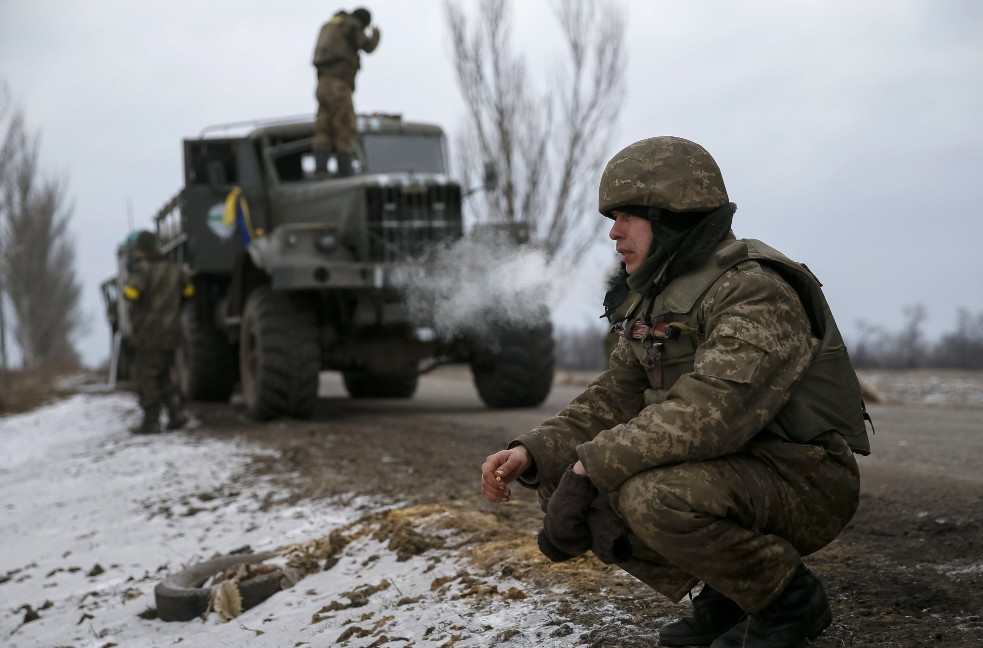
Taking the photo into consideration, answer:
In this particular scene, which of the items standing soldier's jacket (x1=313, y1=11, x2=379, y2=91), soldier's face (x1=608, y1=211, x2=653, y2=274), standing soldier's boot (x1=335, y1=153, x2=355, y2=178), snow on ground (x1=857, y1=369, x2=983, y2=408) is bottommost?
snow on ground (x1=857, y1=369, x2=983, y2=408)

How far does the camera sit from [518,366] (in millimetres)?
9305

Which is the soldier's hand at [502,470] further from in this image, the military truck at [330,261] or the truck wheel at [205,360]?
the truck wheel at [205,360]

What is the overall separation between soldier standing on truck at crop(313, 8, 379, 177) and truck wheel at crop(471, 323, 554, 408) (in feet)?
8.26

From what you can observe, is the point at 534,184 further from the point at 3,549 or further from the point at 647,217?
the point at 647,217

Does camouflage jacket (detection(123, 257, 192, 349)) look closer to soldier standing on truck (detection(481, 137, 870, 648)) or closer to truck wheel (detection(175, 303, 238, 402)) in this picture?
truck wheel (detection(175, 303, 238, 402))

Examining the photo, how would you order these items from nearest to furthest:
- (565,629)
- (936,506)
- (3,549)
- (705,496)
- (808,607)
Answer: (705,496), (808,607), (565,629), (936,506), (3,549)

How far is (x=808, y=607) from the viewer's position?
7.73 ft

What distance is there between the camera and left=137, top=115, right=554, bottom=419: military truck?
27.3 feet

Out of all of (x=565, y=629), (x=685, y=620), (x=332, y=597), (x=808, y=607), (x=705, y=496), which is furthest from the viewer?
(x=332, y=597)

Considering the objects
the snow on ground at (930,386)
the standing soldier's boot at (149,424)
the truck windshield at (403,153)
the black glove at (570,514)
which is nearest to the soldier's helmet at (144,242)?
the standing soldier's boot at (149,424)

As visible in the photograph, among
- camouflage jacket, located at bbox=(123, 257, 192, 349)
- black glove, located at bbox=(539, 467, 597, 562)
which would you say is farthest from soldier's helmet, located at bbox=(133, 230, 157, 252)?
black glove, located at bbox=(539, 467, 597, 562)

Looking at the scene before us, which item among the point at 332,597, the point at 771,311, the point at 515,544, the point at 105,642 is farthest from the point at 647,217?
the point at 105,642

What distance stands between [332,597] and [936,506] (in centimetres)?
261

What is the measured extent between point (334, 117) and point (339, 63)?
0.61 metres
